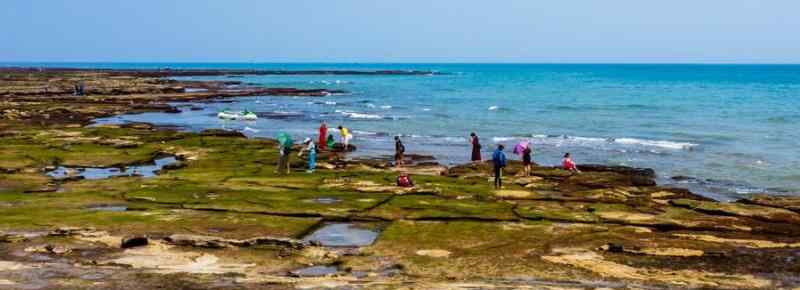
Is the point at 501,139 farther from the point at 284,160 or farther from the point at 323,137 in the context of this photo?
the point at 284,160

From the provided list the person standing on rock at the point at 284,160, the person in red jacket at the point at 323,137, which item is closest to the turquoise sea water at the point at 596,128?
the person in red jacket at the point at 323,137

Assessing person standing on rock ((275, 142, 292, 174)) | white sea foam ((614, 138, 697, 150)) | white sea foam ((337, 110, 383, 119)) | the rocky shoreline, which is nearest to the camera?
the rocky shoreline

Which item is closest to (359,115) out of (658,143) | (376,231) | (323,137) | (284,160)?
(658,143)

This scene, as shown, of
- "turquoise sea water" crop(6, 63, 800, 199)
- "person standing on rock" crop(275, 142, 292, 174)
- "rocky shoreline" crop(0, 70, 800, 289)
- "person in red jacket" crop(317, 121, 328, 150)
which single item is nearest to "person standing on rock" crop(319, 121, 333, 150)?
"person in red jacket" crop(317, 121, 328, 150)

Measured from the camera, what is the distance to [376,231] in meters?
23.4

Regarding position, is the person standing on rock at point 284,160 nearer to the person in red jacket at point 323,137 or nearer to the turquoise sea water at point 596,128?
the person in red jacket at point 323,137

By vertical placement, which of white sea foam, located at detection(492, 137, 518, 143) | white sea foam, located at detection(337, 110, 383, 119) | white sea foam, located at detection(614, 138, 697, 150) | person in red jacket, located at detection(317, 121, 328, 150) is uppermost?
person in red jacket, located at detection(317, 121, 328, 150)

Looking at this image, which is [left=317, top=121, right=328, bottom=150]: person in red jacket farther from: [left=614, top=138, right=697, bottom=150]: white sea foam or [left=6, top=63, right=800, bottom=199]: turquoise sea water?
[left=614, top=138, right=697, bottom=150]: white sea foam

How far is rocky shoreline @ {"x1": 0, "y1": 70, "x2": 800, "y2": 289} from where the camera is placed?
17969 mm

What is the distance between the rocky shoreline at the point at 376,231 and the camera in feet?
59.0

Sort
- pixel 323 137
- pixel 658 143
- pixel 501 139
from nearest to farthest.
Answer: pixel 323 137, pixel 658 143, pixel 501 139

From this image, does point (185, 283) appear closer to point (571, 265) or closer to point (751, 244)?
point (571, 265)

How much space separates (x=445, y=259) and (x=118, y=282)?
7.29 meters

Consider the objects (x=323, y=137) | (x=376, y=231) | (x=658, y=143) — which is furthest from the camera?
(x=658, y=143)
